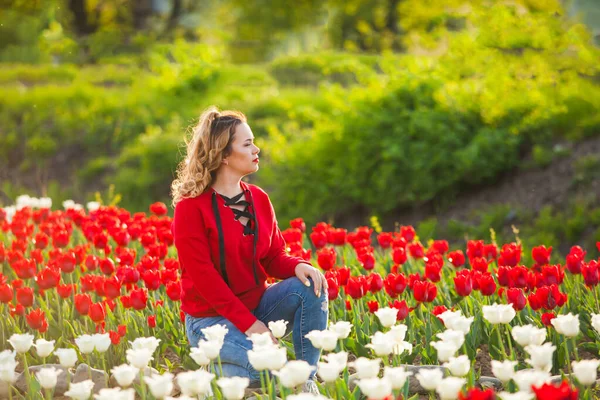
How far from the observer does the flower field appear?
245 cm

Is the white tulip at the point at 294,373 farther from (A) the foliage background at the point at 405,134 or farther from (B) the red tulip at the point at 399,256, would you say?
(A) the foliage background at the point at 405,134

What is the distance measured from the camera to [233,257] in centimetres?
334

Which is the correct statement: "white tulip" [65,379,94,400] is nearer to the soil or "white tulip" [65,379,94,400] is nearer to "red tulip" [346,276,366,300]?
"red tulip" [346,276,366,300]

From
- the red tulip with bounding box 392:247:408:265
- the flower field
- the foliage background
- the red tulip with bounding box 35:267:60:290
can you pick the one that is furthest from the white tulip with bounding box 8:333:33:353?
the foliage background

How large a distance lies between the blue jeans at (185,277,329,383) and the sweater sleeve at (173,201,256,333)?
0.08 m

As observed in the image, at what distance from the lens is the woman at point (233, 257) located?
322 cm

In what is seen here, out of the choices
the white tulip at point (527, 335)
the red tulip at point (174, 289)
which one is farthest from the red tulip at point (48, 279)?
the white tulip at point (527, 335)

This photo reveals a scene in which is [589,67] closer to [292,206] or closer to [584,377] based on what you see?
[292,206]

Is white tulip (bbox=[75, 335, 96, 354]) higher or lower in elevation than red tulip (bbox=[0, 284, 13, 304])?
lower

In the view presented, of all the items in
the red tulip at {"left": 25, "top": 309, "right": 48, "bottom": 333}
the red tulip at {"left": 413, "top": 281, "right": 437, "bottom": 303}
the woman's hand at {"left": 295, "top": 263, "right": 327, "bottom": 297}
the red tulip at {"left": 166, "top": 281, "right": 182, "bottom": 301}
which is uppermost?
the woman's hand at {"left": 295, "top": 263, "right": 327, "bottom": 297}

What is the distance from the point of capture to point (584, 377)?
228 cm

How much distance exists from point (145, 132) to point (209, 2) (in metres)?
15.7

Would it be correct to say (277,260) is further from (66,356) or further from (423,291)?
(66,356)

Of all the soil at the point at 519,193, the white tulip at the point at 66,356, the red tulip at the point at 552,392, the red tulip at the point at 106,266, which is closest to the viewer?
the red tulip at the point at 552,392
